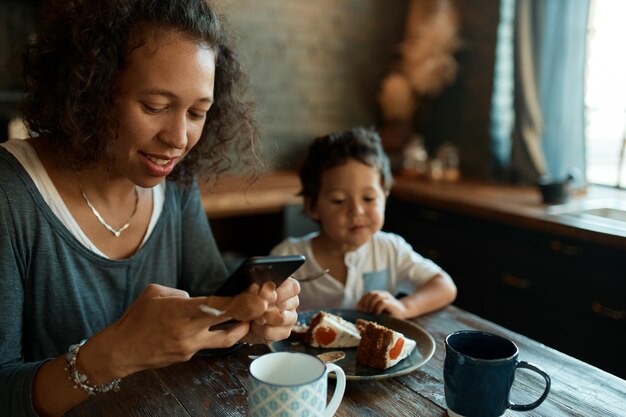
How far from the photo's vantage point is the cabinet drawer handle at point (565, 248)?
95.0 inches

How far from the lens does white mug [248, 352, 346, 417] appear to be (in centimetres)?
78

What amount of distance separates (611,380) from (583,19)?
97.3 inches

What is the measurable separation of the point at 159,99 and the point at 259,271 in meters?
0.49

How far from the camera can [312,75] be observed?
3.85 metres

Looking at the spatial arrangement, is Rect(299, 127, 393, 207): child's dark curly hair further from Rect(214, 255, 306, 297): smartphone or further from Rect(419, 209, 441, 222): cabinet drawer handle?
Rect(419, 209, 441, 222): cabinet drawer handle

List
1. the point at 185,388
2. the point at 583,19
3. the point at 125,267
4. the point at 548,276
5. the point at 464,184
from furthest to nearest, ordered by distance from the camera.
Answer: the point at 464,184 < the point at 583,19 < the point at 548,276 < the point at 125,267 < the point at 185,388

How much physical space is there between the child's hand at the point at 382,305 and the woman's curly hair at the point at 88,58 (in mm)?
690

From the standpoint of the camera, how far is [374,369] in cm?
110

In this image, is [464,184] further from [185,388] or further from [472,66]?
[185,388]

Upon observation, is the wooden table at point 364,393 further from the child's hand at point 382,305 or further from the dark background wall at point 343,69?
the dark background wall at point 343,69

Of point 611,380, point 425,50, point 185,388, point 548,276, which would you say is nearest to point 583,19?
point 425,50

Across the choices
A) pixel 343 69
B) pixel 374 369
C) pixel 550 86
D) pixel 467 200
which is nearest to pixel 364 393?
pixel 374 369

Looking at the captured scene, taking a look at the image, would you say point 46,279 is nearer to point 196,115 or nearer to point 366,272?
point 196,115

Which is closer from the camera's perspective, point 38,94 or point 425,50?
point 38,94
